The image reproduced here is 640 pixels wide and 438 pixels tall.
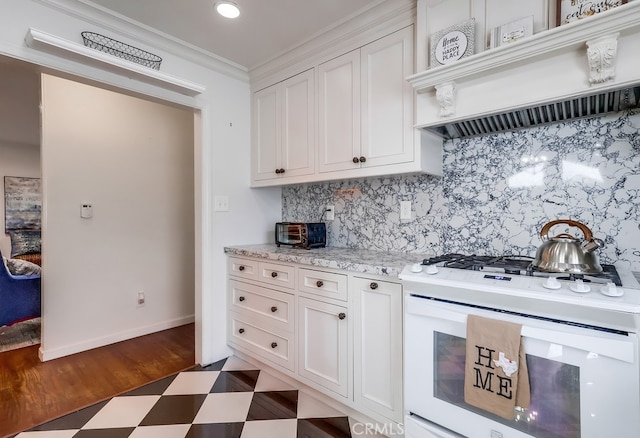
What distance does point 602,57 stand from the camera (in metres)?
1.10

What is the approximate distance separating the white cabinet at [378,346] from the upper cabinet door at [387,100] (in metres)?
0.71

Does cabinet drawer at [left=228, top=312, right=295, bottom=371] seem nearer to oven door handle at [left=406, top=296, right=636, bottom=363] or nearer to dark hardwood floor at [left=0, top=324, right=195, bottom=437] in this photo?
dark hardwood floor at [left=0, top=324, right=195, bottom=437]

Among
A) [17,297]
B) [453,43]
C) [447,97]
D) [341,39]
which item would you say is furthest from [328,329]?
[17,297]

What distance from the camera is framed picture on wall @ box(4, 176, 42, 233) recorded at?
4.55 meters

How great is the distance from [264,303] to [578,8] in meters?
2.14

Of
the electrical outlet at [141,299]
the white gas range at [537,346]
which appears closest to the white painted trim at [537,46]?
the white gas range at [537,346]

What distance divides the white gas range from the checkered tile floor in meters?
0.65

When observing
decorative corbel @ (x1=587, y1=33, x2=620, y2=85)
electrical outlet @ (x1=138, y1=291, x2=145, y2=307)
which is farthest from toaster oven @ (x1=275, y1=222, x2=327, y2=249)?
decorative corbel @ (x1=587, y1=33, x2=620, y2=85)

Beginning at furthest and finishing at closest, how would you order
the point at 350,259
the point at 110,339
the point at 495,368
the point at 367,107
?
1. the point at 110,339
2. the point at 367,107
3. the point at 350,259
4. the point at 495,368

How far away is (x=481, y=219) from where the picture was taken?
175cm

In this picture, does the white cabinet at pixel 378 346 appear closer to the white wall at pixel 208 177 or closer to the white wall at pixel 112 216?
the white wall at pixel 208 177

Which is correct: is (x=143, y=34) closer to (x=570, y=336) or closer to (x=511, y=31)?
(x=511, y=31)

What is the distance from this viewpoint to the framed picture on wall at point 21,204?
14.9ft

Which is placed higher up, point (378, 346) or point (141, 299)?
point (378, 346)
